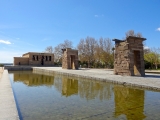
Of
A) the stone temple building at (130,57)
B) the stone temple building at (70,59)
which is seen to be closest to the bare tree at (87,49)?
the stone temple building at (70,59)

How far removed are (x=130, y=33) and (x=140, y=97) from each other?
2475 cm

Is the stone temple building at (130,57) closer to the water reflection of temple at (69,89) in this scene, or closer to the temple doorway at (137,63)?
the temple doorway at (137,63)

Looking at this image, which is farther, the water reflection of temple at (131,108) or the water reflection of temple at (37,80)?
the water reflection of temple at (37,80)

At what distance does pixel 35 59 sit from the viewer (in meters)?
35.3

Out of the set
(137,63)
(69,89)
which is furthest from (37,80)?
(137,63)

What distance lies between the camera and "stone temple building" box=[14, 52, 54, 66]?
3369 cm

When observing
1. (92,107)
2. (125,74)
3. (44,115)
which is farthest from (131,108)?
(125,74)

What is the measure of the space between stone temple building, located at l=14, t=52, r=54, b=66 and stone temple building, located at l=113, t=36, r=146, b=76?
85.7ft

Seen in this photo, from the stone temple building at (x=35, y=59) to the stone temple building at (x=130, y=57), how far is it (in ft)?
85.7

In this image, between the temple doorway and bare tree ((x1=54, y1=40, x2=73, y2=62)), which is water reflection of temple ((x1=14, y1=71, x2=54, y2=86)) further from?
bare tree ((x1=54, y1=40, x2=73, y2=62))

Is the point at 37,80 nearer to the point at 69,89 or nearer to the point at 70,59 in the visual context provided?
the point at 69,89

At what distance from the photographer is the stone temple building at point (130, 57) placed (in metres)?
11.6

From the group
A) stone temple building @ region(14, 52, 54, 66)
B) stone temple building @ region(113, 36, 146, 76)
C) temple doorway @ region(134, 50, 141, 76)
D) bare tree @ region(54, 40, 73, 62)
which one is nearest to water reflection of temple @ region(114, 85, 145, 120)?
stone temple building @ region(113, 36, 146, 76)

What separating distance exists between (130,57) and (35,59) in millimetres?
27965
